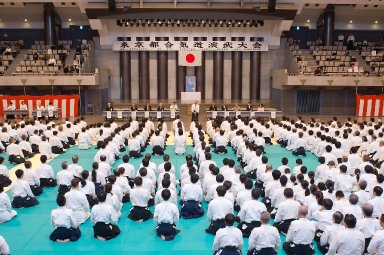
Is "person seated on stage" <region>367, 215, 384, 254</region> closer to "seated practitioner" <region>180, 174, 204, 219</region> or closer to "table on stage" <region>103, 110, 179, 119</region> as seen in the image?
"seated practitioner" <region>180, 174, 204, 219</region>

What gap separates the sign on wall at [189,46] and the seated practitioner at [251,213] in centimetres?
2423

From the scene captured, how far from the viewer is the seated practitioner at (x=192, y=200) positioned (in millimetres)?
9781

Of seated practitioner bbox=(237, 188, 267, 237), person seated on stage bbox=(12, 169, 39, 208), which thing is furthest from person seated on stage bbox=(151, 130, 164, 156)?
seated practitioner bbox=(237, 188, 267, 237)

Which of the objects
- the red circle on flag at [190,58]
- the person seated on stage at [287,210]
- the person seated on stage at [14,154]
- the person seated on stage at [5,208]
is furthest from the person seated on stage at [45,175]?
the red circle on flag at [190,58]

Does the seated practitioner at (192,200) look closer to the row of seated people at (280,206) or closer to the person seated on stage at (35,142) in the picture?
the row of seated people at (280,206)

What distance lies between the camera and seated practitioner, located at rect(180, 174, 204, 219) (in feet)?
32.1

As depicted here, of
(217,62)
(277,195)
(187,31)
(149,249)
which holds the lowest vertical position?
(149,249)

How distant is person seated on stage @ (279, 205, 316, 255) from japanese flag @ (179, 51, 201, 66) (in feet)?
81.7

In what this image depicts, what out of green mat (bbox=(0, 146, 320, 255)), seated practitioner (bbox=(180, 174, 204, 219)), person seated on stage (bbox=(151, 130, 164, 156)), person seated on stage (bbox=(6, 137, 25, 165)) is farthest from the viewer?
person seated on stage (bbox=(151, 130, 164, 156))

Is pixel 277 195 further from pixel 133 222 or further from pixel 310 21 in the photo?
pixel 310 21

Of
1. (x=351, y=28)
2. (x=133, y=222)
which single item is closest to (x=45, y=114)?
(x=133, y=222)

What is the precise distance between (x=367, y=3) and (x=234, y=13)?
910 cm

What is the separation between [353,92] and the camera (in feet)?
99.6

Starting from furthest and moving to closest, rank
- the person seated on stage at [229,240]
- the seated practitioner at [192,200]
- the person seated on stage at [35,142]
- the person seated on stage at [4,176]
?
the person seated on stage at [35,142]
the person seated on stage at [4,176]
the seated practitioner at [192,200]
the person seated on stage at [229,240]
